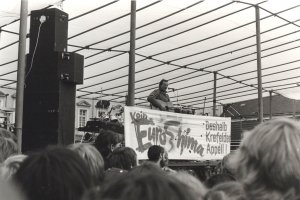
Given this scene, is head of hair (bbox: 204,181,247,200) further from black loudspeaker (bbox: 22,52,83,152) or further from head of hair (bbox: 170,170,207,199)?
black loudspeaker (bbox: 22,52,83,152)

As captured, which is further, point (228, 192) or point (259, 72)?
point (259, 72)

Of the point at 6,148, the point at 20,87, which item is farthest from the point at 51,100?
the point at 6,148

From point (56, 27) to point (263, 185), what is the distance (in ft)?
15.0

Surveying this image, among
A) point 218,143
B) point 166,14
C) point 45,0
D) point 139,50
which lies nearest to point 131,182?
point 218,143

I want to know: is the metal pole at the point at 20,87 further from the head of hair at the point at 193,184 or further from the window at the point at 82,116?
the window at the point at 82,116

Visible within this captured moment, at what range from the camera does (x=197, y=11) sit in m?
11.9

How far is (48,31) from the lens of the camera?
5.87 m

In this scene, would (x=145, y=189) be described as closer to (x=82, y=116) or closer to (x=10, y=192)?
(x=10, y=192)

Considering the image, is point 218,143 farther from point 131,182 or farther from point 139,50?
point 131,182

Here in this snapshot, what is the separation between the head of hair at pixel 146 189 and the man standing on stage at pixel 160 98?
767 cm

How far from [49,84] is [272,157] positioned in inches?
173

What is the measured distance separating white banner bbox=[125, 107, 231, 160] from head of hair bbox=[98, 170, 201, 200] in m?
5.78

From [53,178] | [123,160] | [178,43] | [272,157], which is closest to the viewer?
[53,178]

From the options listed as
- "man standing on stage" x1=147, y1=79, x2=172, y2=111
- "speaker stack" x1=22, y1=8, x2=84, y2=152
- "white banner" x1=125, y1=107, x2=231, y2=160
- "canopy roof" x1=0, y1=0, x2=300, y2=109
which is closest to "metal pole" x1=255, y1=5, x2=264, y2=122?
"canopy roof" x1=0, y1=0, x2=300, y2=109
